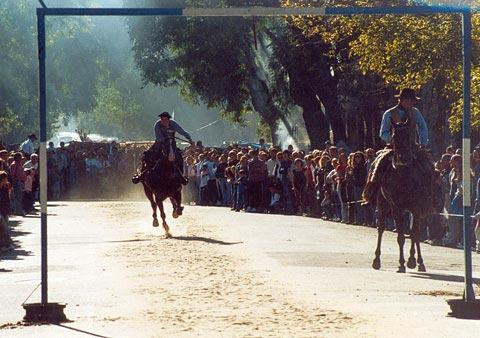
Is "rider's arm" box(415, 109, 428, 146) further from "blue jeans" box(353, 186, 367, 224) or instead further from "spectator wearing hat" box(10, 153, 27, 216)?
"spectator wearing hat" box(10, 153, 27, 216)

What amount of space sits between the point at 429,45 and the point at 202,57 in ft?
102

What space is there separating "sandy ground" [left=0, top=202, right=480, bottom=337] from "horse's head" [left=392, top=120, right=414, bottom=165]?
1.57 m

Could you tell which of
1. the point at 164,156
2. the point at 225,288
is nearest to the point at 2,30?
the point at 164,156

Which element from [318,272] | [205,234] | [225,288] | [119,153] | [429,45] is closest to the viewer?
[225,288]

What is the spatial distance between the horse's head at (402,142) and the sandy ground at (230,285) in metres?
1.57

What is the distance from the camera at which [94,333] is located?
42.3 feet

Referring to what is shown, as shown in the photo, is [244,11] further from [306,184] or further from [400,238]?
[306,184]

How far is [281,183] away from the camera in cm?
3978

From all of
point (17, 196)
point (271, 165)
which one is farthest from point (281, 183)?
point (17, 196)

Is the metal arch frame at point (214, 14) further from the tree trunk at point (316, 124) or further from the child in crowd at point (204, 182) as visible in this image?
the tree trunk at point (316, 124)

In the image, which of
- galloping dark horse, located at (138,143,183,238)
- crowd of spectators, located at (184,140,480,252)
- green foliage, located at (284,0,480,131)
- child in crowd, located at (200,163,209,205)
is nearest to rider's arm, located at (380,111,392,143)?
crowd of spectators, located at (184,140,480,252)

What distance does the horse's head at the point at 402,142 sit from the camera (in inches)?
758

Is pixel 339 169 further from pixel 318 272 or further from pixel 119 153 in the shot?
pixel 119 153

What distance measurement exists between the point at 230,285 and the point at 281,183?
22806 millimetres
